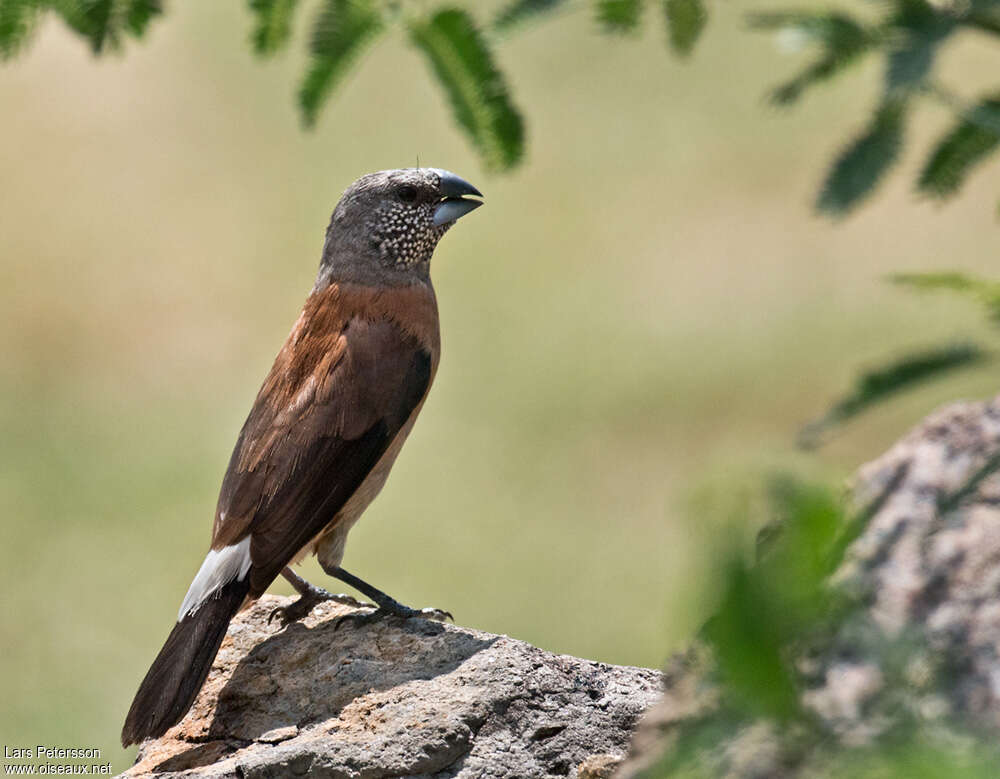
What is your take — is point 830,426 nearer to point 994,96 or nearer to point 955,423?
point 994,96

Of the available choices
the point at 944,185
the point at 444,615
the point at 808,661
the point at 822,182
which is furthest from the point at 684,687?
the point at 444,615

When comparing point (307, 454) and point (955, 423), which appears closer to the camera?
point (955, 423)

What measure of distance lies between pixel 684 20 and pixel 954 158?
53 centimetres

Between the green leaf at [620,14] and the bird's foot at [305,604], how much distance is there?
2.85m

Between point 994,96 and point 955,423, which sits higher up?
point 955,423

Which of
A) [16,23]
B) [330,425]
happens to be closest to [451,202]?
[330,425]

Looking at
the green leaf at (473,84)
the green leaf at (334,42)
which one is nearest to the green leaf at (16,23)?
the green leaf at (334,42)

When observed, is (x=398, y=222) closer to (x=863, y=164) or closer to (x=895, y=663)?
(x=863, y=164)

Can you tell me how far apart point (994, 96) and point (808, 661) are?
99cm

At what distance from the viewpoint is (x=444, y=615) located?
4.45 m

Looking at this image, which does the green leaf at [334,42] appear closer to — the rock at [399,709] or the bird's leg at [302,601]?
the rock at [399,709]

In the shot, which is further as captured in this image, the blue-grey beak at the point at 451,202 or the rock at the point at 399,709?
the blue-grey beak at the point at 451,202

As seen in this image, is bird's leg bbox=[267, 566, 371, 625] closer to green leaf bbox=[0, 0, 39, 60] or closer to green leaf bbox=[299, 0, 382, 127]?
green leaf bbox=[299, 0, 382, 127]

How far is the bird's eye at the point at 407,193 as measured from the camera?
5.20m
